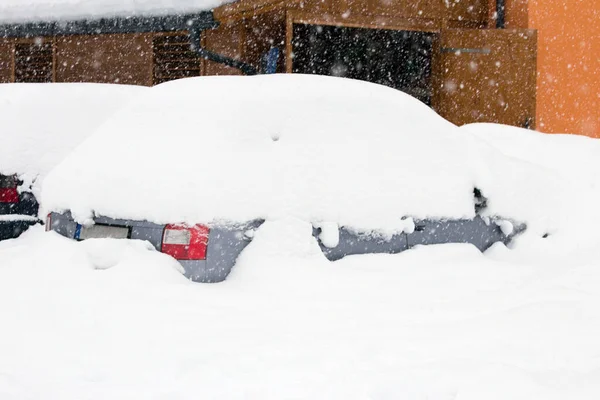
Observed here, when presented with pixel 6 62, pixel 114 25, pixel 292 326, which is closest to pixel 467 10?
pixel 114 25

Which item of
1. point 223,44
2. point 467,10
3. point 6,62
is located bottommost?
point 6,62

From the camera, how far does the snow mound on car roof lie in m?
4.00

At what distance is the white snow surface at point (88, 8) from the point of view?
12.1 meters

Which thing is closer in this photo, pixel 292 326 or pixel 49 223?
pixel 292 326

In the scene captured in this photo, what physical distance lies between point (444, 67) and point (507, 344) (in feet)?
29.5

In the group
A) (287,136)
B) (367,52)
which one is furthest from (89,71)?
(287,136)

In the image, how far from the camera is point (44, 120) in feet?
21.3

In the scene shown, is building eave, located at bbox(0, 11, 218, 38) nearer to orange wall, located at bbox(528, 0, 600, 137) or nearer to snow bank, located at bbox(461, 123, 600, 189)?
orange wall, located at bbox(528, 0, 600, 137)

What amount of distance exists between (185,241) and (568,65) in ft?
31.8

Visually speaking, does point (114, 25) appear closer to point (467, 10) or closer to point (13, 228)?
point (467, 10)

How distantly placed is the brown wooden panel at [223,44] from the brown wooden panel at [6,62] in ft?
14.1

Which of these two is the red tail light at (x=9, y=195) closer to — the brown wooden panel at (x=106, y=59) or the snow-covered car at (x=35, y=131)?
the snow-covered car at (x=35, y=131)

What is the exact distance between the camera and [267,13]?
38.3ft

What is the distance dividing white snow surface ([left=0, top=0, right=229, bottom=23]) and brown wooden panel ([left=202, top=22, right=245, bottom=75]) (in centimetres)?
89
